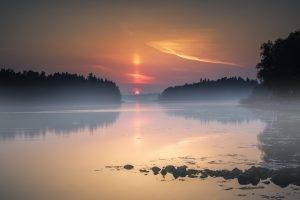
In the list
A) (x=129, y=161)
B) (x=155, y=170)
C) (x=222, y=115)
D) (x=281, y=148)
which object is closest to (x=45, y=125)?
(x=222, y=115)

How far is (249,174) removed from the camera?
26.9 metres

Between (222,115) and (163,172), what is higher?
(222,115)

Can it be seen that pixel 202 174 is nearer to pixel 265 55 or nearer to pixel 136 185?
pixel 136 185

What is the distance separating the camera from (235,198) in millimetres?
22828

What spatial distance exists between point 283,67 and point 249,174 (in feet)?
287

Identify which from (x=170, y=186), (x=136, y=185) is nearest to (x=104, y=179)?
(x=136, y=185)

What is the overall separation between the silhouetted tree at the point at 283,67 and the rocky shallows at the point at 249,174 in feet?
266

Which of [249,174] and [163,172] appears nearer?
[249,174]

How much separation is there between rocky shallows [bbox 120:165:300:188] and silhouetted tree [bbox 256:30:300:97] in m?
81.1

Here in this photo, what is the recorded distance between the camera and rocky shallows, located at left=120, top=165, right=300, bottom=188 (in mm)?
25797

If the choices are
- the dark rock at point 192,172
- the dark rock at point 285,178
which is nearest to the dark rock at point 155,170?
the dark rock at point 192,172

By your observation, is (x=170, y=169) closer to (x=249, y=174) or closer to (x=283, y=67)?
(x=249, y=174)

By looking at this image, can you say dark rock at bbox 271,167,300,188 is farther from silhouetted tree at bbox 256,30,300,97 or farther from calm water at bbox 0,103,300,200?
silhouetted tree at bbox 256,30,300,97

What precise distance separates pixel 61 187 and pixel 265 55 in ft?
352
